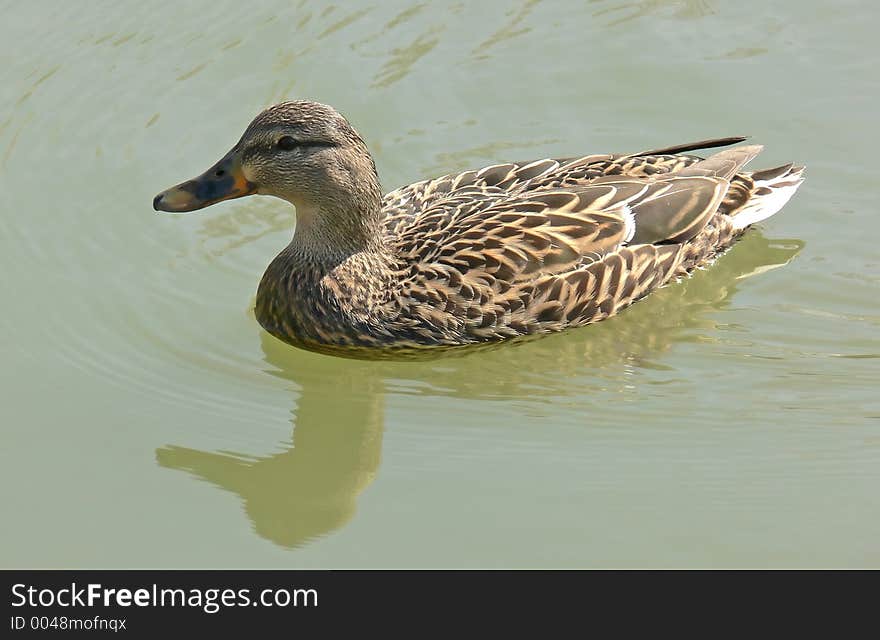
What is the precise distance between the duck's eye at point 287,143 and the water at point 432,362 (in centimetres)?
125

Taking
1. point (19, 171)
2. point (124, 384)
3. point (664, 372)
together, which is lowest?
point (664, 372)

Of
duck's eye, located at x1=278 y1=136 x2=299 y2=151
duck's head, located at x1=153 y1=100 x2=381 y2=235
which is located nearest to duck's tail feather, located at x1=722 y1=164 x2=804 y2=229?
duck's head, located at x1=153 y1=100 x2=381 y2=235

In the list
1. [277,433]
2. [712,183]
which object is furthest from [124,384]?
[712,183]

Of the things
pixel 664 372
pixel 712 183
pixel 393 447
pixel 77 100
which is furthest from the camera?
pixel 77 100

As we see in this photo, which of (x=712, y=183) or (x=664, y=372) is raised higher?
(x=712, y=183)

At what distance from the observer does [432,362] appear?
9086 mm

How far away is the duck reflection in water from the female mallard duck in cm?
13

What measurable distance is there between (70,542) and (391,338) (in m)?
2.46

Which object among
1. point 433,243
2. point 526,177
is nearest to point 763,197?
point 526,177

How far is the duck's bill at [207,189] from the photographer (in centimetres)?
888

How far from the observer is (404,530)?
24.7 feet

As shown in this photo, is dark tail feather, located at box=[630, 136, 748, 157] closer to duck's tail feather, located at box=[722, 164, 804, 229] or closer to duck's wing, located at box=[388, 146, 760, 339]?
duck's wing, located at box=[388, 146, 760, 339]

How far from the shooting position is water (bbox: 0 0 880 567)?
760 cm

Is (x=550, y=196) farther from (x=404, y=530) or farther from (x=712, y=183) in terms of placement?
(x=404, y=530)
